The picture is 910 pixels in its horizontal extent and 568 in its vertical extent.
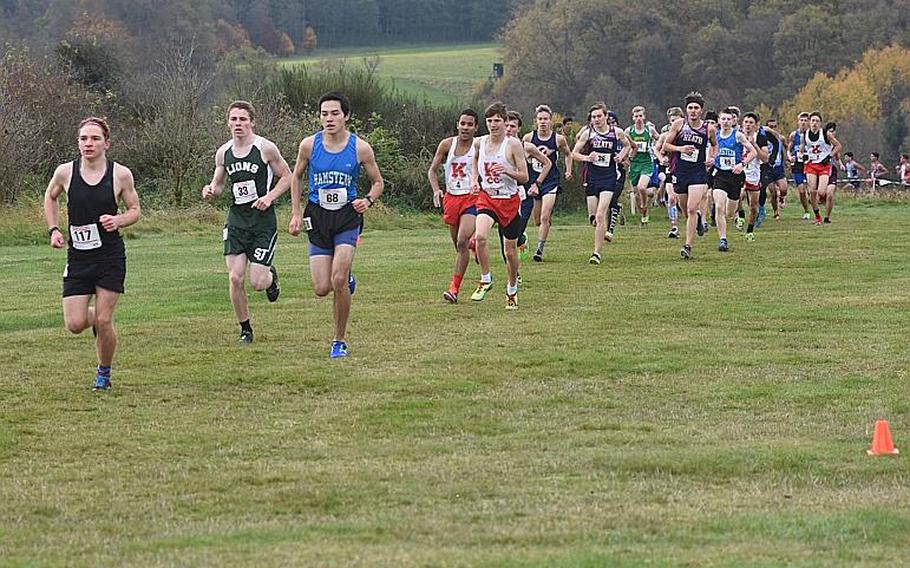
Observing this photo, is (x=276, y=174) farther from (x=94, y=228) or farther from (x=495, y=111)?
(x=495, y=111)

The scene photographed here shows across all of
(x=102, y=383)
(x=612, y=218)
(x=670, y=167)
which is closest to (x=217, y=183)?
(x=102, y=383)

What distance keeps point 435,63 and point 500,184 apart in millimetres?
85782

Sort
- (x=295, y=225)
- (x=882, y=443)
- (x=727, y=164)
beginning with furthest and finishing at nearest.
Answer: (x=727, y=164) < (x=295, y=225) < (x=882, y=443)

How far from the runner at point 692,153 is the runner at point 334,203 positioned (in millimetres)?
9413

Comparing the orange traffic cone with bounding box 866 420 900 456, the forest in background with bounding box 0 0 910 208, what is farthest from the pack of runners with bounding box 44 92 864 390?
the forest in background with bounding box 0 0 910 208

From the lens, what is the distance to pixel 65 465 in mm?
8773

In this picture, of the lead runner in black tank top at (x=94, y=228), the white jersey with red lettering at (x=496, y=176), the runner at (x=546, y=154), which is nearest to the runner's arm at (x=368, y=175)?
the lead runner in black tank top at (x=94, y=228)

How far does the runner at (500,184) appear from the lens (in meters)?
16.2

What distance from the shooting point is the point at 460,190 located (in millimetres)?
Answer: 17547

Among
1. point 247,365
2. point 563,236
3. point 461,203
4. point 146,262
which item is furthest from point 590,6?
point 247,365

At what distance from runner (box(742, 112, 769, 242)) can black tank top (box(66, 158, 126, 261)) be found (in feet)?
50.8

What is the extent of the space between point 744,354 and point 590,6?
76034 mm

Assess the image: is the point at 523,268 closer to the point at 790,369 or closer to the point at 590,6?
the point at 790,369

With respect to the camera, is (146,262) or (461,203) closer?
(461,203)
